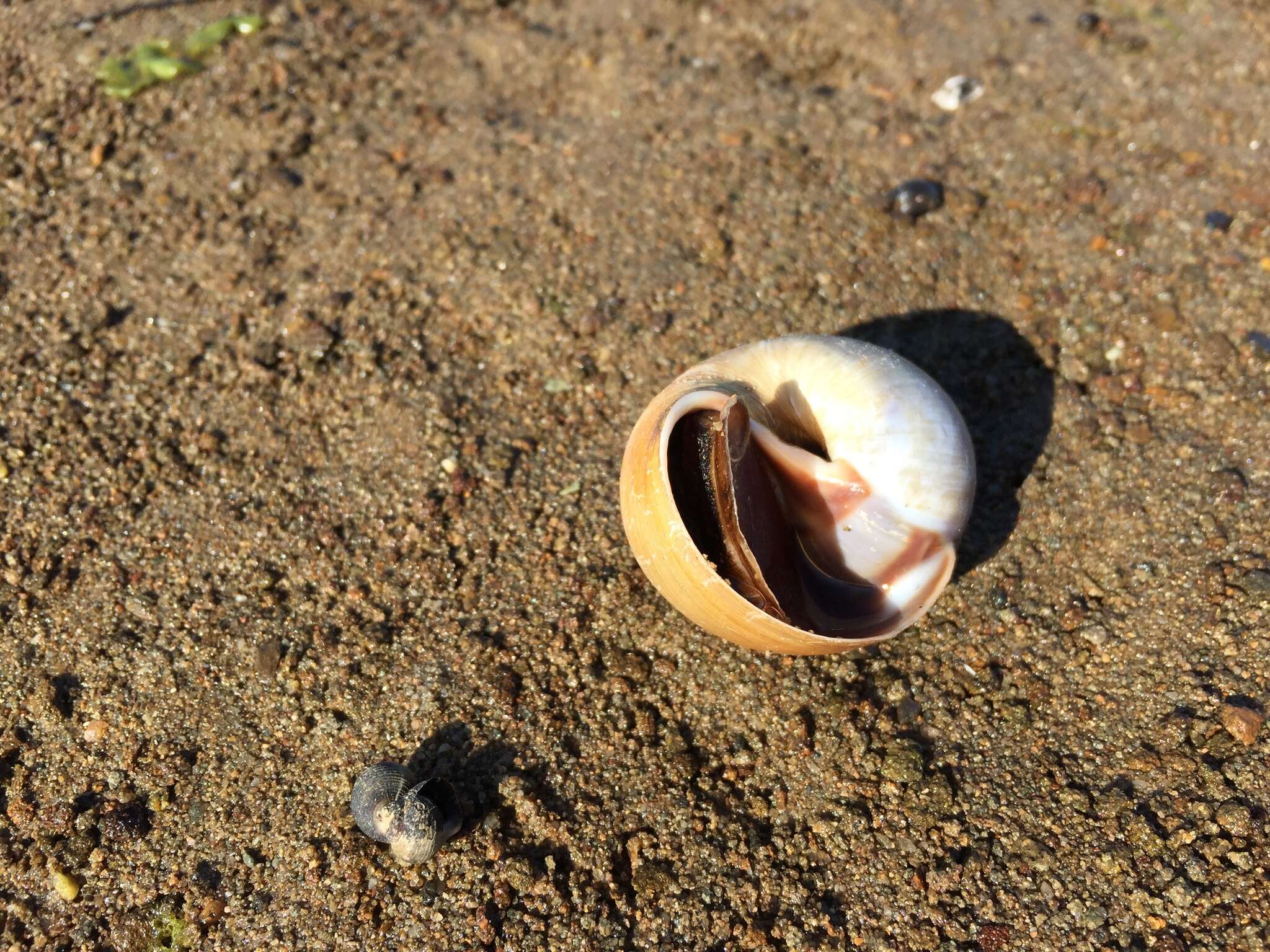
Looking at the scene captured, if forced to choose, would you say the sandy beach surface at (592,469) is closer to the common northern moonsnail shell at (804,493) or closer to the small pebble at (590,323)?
the small pebble at (590,323)

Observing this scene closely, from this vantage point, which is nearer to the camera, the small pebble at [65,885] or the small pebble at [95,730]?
the small pebble at [65,885]

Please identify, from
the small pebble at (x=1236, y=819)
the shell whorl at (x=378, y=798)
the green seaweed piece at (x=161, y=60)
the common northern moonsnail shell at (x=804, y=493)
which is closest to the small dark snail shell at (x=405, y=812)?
the shell whorl at (x=378, y=798)

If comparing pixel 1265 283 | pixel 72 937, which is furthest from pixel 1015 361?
pixel 72 937

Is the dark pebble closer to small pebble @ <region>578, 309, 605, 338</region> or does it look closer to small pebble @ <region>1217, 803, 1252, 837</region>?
small pebble @ <region>578, 309, 605, 338</region>

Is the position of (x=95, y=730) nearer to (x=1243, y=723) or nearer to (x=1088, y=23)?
(x=1243, y=723)

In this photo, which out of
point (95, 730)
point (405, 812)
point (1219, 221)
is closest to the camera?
point (405, 812)

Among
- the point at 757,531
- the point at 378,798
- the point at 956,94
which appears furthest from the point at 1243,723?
the point at 956,94

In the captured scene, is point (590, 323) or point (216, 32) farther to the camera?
point (216, 32)

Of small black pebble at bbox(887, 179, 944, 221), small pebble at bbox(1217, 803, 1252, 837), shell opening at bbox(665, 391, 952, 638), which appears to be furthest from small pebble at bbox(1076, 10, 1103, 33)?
small pebble at bbox(1217, 803, 1252, 837)
